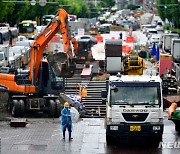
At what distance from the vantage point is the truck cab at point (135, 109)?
26.1 meters

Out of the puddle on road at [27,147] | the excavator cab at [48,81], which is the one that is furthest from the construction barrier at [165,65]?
the puddle on road at [27,147]

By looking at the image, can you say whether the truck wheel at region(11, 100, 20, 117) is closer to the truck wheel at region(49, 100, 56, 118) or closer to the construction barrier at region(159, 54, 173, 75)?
the truck wheel at region(49, 100, 56, 118)

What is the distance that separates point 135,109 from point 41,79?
437 inches

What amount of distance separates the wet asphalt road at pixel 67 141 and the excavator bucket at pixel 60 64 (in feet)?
16.6

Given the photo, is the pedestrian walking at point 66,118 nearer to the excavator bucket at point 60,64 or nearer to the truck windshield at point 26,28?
the excavator bucket at point 60,64

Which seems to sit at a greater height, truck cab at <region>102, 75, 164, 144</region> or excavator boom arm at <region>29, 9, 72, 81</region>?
excavator boom arm at <region>29, 9, 72, 81</region>

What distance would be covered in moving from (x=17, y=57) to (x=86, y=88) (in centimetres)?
1407

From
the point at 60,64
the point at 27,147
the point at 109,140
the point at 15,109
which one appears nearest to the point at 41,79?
the point at 60,64

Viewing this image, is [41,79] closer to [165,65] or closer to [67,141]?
[67,141]

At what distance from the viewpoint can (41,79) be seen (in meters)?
36.4

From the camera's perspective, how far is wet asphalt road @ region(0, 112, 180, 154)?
2591cm

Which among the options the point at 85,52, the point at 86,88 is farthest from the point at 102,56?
the point at 86,88

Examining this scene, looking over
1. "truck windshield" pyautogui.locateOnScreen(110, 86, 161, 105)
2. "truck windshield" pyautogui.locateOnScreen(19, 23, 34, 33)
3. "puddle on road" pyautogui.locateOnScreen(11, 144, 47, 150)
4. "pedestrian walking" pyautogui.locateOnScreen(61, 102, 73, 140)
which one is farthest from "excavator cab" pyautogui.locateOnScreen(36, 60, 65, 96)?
"truck windshield" pyautogui.locateOnScreen(19, 23, 34, 33)

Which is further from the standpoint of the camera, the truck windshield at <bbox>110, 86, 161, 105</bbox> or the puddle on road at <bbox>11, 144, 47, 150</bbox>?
the truck windshield at <bbox>110, 86, 161, 105</bbox>
